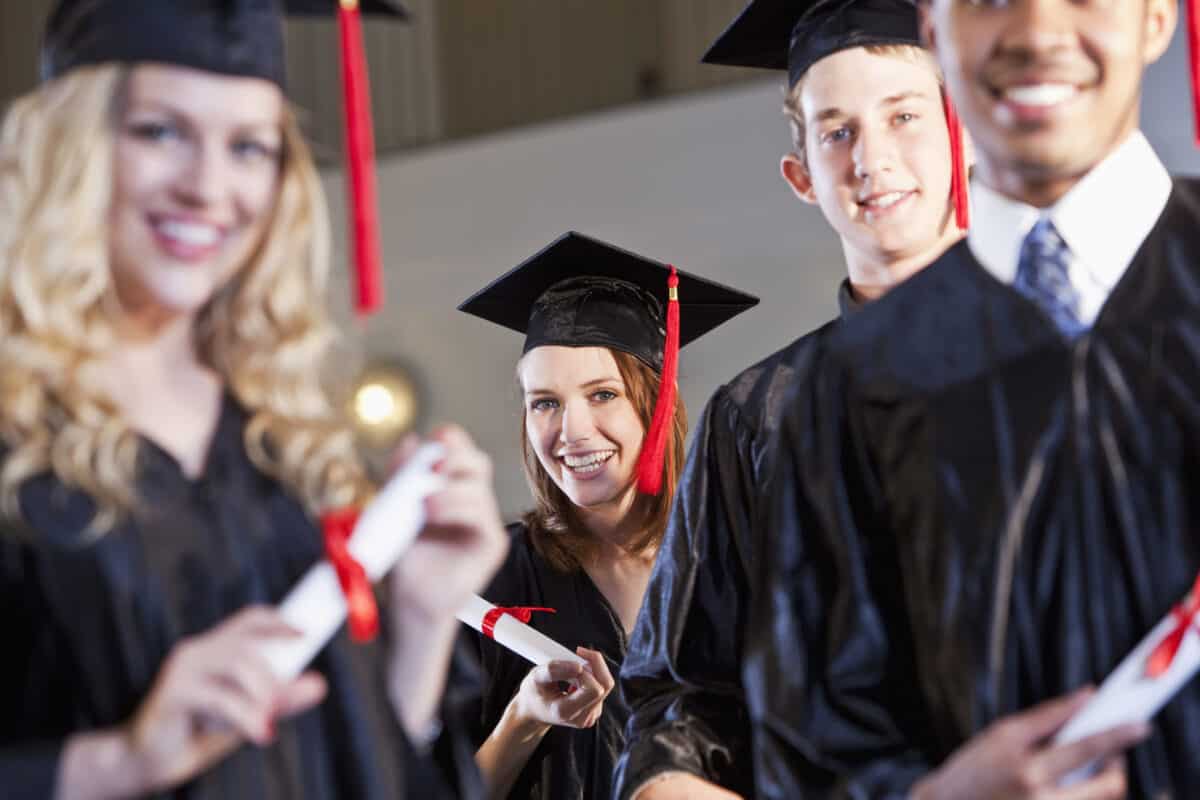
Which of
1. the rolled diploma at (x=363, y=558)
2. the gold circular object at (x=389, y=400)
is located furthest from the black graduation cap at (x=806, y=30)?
the gold circular object at (x=389, y=400)

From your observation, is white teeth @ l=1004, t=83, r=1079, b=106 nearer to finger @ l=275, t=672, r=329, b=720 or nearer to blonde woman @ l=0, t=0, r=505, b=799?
blonde woman @ l=0, t=0, r=505, b=799

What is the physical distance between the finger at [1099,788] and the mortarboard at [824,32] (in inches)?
38.9

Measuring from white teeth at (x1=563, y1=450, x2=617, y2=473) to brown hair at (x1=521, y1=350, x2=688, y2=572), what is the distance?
100 millimetres

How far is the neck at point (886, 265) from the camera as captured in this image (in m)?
2.08

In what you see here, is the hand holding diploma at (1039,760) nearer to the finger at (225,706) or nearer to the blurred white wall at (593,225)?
the finger at (225,706)


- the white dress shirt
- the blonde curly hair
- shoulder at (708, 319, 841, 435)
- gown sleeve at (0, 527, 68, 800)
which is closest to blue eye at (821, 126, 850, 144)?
shoulder at (708, 319, 841, 435)

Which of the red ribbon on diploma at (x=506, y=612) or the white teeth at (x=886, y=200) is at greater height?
the white teeth at (x=886, y=200)

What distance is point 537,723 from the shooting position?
2621 mm

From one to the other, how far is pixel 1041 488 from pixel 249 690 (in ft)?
2.21

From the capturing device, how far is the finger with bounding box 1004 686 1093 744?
1280 millimetres

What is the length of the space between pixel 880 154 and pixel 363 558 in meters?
1.03

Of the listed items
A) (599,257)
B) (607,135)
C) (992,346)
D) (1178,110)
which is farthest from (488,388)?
(992,346)

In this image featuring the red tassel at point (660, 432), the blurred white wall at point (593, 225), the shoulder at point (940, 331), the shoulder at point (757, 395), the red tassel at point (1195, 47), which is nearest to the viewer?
the shoulder at point (940, 331)

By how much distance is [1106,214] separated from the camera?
4.65 ft
